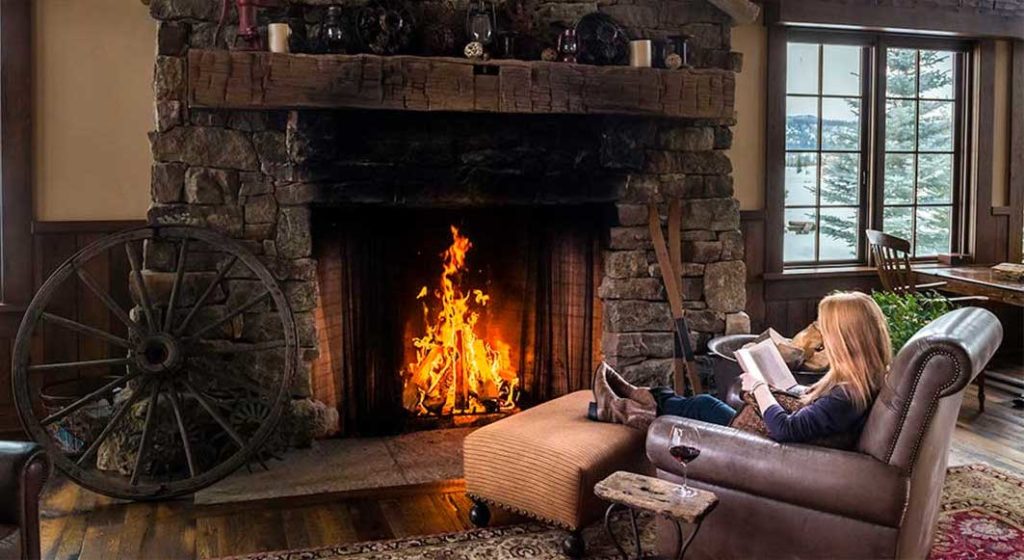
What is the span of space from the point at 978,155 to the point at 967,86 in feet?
1.56

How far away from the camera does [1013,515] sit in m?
3.84

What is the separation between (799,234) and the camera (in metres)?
6.08

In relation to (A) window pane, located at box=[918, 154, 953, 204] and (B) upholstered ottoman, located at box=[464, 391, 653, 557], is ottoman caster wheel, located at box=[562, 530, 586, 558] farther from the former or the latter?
(A) window pane, located at box=[918, 154, 953, 204]

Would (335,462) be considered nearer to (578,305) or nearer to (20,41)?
(578,305)

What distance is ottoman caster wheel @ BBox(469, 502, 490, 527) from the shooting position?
3.71 meters

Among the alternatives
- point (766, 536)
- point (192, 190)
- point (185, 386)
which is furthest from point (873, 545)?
point (192, 190)

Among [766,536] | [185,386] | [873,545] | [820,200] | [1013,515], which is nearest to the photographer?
[873,545]

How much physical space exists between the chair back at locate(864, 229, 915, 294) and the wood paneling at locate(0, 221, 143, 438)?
4287 millimetres

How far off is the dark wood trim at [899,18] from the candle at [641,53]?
4.61 feet

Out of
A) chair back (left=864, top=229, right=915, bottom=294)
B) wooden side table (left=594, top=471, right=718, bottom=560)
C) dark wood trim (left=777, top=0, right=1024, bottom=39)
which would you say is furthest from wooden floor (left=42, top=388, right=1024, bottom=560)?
dark wood trim (left=777, top=0, right=1024, bottom=39)

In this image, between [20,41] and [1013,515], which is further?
[20,41]

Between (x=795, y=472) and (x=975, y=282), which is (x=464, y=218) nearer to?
(x=795, y=472)

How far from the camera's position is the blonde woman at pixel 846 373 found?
9.39 ft

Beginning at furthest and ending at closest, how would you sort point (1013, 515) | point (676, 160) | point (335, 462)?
point (676, 160)
point (335, 462)
point (1013, 515)
